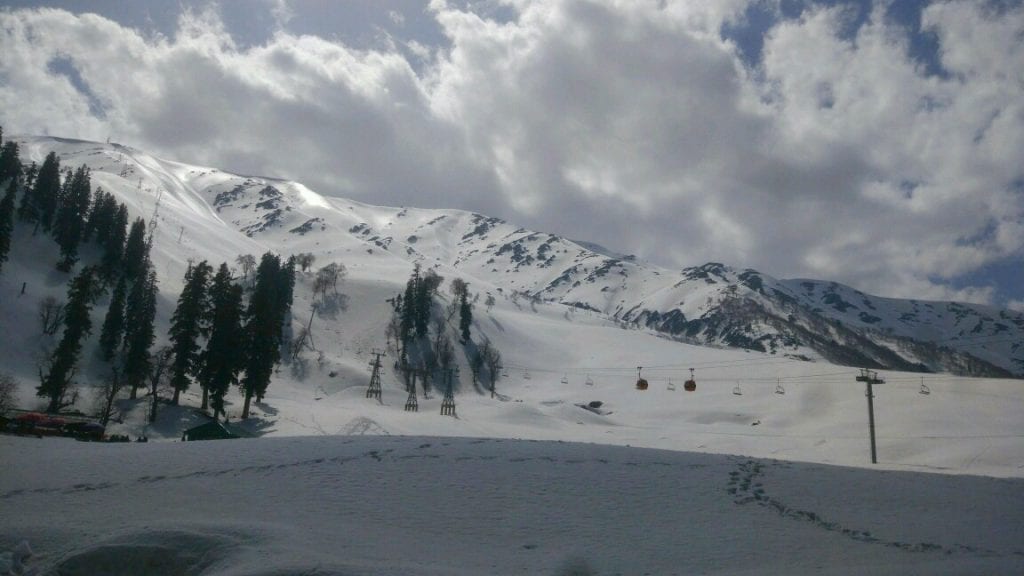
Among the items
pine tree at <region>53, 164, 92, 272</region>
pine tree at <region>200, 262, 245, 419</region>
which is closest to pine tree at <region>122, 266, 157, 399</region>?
pine tree at <region>200, 262, 245, 419</region>

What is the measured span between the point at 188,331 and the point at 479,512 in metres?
54.3

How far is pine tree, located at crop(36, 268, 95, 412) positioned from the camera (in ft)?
206

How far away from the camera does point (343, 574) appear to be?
49.8 feet

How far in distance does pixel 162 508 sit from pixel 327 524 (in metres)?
5.98

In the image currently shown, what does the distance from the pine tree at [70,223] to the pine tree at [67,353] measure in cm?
3785

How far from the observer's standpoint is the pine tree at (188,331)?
64.4 meters

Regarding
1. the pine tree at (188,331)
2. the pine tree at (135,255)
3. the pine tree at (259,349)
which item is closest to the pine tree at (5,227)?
the pine tree at (135,255)

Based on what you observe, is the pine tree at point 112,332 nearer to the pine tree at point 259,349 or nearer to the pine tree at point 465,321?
the pine tree at point 259,349

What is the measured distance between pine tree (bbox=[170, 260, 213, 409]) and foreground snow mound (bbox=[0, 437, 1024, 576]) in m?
34.6

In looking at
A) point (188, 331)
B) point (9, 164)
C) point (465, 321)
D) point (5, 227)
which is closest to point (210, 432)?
point (188, 331)

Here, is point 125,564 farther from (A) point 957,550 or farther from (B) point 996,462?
(B) point 996,462

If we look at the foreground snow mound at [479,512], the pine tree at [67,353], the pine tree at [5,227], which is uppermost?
the pine tree at [5,227]

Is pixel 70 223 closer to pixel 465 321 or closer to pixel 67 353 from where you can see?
pixel 67 353

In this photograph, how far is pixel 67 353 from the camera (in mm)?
65312
